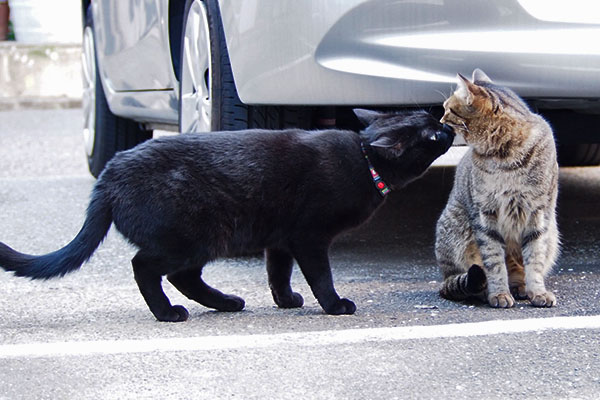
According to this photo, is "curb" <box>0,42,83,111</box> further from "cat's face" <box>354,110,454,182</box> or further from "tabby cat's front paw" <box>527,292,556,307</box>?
"tabby cat's front paw" <box>527,292,556,307</box>

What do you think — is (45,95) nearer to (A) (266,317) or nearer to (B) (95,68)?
(B) (95,68)

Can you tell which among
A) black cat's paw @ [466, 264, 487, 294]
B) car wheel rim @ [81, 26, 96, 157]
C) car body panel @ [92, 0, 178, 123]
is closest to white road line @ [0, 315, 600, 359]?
black cat's paw @ [466, 264, 487, 294]

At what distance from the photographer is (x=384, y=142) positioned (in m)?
3.18

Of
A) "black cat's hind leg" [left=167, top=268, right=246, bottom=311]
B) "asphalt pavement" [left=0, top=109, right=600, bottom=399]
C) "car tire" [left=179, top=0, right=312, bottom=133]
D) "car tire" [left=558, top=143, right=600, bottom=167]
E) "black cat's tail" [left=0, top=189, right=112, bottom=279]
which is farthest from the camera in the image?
"car tire" [left=558, top=143, right=600, bottom=167]

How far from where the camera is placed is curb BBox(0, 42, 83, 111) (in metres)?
11.8

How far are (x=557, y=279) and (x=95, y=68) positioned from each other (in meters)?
3.43

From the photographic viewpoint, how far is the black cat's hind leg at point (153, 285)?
9.80 ft

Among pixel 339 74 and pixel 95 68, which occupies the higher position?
pixel 339 74

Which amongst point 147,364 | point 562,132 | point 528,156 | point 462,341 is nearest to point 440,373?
point 462,341

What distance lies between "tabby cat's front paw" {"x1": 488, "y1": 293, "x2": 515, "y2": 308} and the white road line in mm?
233

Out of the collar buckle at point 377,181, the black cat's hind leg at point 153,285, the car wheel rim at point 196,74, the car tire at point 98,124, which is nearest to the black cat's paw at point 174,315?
the black cat's hind leg at point 153,285

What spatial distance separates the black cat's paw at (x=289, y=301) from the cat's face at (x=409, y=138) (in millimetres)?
554

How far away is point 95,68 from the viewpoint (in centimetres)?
595

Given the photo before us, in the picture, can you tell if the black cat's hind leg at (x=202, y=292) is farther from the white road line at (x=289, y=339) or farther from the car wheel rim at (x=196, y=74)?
the car wheel rim at (x=196, y=74)
